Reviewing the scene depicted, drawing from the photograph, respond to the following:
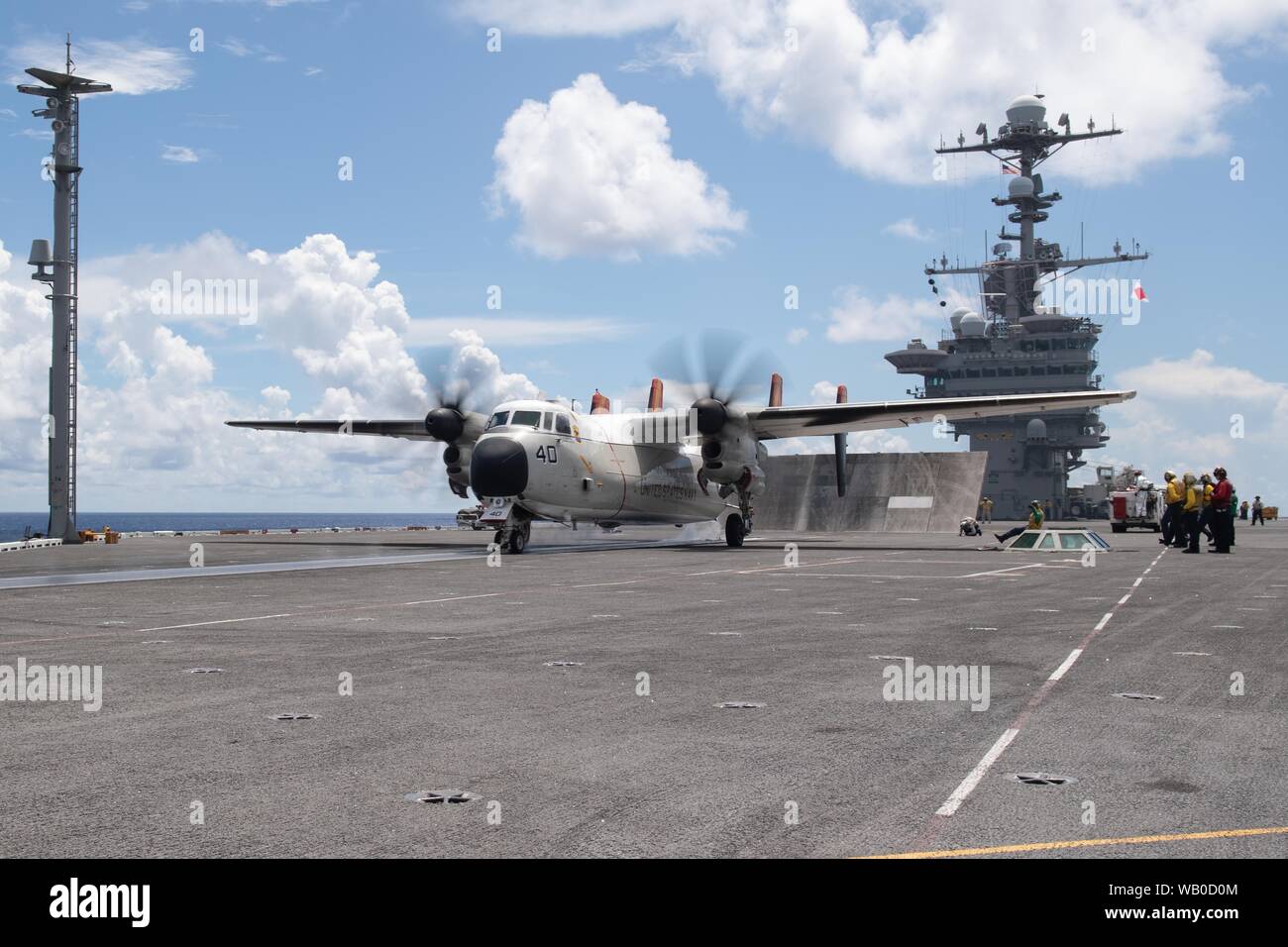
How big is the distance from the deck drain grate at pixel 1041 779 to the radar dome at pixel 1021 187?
10044 cm

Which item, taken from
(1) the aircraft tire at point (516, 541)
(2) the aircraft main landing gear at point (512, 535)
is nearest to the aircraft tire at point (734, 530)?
(2) the aircraft main landing gear at point (512, 535)

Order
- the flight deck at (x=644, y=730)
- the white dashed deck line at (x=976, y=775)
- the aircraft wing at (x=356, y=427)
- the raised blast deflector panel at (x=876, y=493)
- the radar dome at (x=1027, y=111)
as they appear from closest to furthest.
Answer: the flight deck at (x=644, y=730)
the white dashed deck line at (x=976, y=775)
the aircraft wing at (x=356, y=427)
the raised blast deflector panel at (x=876, y=493)
the radar dome at (x=1027, y=111)

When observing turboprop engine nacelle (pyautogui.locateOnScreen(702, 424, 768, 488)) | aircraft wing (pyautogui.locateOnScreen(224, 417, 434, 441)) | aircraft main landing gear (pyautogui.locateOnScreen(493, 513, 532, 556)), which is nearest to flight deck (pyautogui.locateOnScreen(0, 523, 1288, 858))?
aircraft main landing gear (pyautogui.locateOnScreen(493, 513, 532, 556))

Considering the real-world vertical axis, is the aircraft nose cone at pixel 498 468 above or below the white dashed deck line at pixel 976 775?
above

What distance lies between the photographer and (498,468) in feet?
105

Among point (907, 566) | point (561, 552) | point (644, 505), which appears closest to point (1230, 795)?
point (907, 566)

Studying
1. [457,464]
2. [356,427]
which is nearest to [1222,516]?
[457,464]

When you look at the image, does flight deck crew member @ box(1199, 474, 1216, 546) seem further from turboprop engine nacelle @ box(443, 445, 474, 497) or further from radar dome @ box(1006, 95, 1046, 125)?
radar dome @ box(1006, 95, 1046, 125)

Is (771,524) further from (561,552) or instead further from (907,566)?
(907,566)

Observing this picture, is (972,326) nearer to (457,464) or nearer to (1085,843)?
(457,464)

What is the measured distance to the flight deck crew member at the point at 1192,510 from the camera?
36094 millimetres

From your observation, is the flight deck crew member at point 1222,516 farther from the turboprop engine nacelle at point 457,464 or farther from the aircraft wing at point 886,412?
the turboprop engine nacelle at point 457,464

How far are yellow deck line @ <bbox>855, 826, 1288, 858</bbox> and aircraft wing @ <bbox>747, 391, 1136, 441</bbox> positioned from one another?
3089cm
